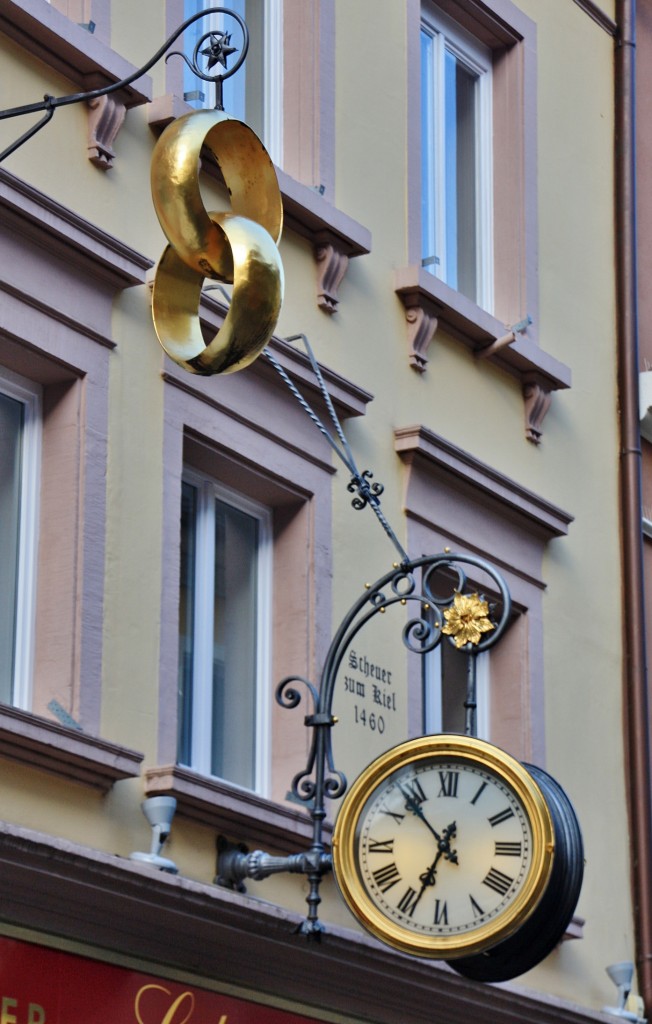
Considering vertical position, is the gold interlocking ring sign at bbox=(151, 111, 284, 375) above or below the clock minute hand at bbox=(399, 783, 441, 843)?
above

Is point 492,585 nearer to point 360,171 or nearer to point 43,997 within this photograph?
point 360,171

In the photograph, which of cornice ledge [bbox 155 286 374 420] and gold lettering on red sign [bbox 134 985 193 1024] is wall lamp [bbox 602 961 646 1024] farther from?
gold lettering on red sign [bbox 134 985 193 1024]

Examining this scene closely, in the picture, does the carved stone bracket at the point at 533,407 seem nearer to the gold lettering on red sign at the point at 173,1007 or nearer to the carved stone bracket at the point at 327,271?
the carved stone bracket at the point at 327,271

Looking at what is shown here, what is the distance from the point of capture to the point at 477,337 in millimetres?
13602

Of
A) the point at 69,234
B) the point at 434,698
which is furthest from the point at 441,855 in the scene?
the point at 69,234

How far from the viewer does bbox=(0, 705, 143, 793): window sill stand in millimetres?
9328

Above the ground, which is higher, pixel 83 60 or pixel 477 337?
pixel 477 337

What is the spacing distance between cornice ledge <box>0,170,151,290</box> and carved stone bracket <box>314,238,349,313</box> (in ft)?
5.38

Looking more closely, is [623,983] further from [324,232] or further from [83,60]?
[83,60]

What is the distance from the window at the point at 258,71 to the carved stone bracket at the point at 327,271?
21.1 inches

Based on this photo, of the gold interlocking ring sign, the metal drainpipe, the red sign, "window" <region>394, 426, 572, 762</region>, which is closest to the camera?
the gold interlocking ring sign

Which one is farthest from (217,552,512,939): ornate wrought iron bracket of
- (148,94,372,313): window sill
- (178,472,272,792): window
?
(148,94,372,313): window sill

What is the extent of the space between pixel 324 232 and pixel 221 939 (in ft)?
12.5

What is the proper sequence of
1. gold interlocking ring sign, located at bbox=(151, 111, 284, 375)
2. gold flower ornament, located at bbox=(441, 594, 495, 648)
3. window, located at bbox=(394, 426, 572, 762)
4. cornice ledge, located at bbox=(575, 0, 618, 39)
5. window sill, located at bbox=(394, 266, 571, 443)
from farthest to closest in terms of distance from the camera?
cornice ledge, located at bbox=(575, 0, 618, 39)
window sill, located at bbox=(394, 266, 571, 443)
window, located at bbox=(394, 426, 572, 762)
gold flower ornament, located at bbox=(441, 594, 495, 648)
gold interlocking ring sign, located at bbox=(151, 111, 284, 375)
